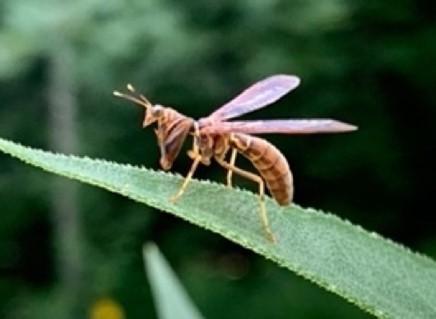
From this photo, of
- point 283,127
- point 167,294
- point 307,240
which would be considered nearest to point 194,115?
point 167,294

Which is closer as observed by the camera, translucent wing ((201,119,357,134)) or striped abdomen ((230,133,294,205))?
translucent wing ((201,119,357,134))

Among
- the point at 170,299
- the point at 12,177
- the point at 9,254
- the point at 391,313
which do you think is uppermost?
the point at 391,313

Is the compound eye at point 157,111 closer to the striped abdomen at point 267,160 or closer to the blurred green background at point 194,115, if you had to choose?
the striped abdomen at point 267,160

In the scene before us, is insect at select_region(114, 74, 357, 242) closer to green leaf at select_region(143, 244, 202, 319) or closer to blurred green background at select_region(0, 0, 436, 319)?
green leaf at select_region(143, 244, 202, 319)

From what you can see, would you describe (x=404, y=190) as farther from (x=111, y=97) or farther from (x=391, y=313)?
(x=391, y=313)

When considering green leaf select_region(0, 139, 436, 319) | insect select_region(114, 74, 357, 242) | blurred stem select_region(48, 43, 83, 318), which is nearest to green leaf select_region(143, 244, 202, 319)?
insect select_region(114, 74, 357, 242)

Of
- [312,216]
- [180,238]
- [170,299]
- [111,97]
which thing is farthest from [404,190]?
[312,216]

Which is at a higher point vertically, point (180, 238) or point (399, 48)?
point (399, 48)
